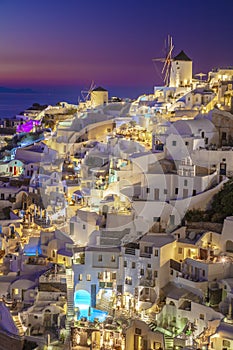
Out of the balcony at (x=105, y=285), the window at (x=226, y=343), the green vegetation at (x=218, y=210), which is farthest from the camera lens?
the green vegetation at (x=218, y=210)

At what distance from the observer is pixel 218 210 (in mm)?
18297

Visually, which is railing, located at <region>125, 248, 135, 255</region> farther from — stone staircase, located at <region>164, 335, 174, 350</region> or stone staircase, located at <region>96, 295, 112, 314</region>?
stone staircase, located at <region>164, 335, 174, 350</region>

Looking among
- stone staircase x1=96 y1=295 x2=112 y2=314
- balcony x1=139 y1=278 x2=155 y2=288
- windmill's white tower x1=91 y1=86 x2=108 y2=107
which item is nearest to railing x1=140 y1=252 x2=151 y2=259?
balcony x1=139 y1=278 x2=155 y2=288

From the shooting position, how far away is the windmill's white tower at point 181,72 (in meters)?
32.0

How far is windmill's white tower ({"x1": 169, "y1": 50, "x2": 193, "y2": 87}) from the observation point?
1260 inches

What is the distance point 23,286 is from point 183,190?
5809 mm

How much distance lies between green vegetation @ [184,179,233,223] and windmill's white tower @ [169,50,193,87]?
14.2 m

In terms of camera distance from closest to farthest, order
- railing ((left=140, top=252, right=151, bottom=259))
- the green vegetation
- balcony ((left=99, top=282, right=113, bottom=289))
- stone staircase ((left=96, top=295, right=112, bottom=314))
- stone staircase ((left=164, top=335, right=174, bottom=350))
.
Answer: stone staircase ((left=164, top=335, right=174, bottom=350)) < railing ((left=140, top=252, right=151, bottom=259)) < stone staircase ((left=96, top=295, right=112, bottom=314)) < balcony ((left=99, top=282, right=113, bottom=289)) < the green vegetation

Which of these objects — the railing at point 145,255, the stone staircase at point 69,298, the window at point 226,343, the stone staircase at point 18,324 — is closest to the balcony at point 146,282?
the railing at point 145,255

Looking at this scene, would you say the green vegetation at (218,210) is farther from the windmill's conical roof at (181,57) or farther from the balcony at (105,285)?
the windmill's conical roof at (181,57)

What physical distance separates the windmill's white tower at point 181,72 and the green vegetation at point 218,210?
14.2m

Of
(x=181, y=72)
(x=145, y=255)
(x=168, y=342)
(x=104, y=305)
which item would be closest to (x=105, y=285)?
(x=104, y=305)

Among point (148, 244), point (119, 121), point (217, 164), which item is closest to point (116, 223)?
point (148, 244)

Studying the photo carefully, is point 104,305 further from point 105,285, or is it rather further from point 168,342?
point 168,342
